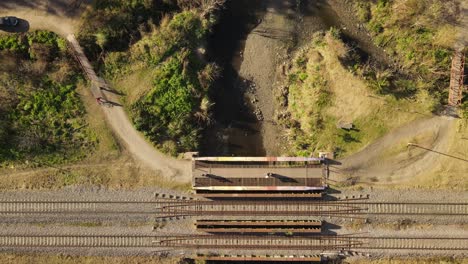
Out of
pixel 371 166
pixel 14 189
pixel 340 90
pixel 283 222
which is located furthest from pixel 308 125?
pixel 14 189

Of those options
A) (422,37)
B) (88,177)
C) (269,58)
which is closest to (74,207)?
(88,177)

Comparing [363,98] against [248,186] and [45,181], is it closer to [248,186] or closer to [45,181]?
[248,186]

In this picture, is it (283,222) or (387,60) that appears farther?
(387,60)

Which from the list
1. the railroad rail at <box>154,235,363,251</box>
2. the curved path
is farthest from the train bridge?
the railroad rail at <box>154,235,363,251</box>

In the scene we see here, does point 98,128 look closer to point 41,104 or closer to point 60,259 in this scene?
point 41,104

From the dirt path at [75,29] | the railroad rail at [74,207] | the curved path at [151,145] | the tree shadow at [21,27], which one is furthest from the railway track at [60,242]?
the tree shadow at [21,27]

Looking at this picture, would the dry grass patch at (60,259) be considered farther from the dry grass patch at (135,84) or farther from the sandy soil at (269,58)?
the sandy soil at (269,58)

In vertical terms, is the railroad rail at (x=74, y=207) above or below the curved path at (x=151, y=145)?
below
